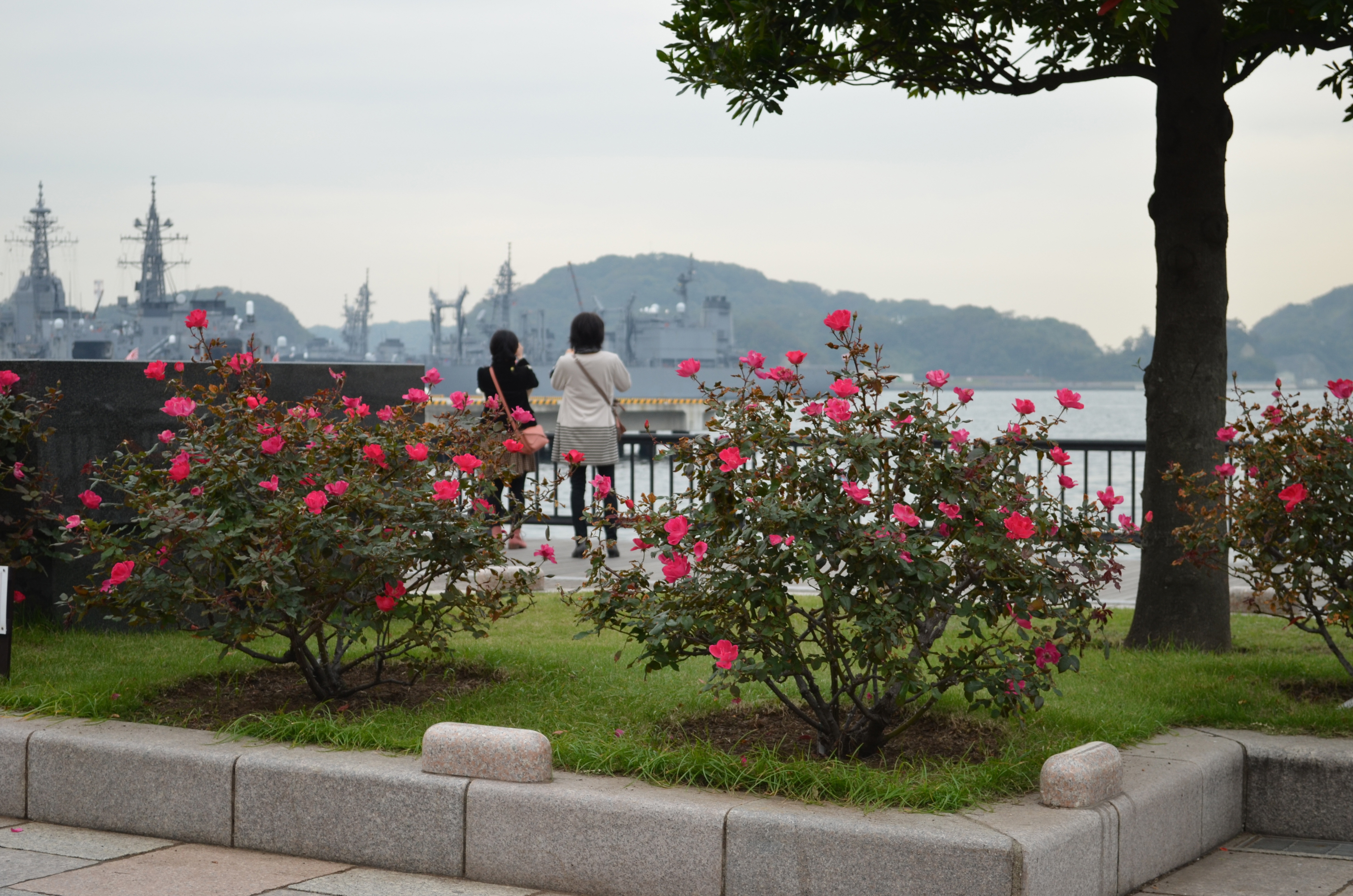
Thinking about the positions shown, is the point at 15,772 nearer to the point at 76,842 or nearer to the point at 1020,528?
the point at 76,842

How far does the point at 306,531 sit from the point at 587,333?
5.73 meters

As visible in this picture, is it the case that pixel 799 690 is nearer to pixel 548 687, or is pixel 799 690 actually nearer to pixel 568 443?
pixel 548 687

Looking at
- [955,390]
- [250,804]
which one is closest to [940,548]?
[955,390]

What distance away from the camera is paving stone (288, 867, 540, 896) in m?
3.53

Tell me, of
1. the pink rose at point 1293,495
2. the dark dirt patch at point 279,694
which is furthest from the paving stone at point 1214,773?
the dark dirt patch at point 279,694

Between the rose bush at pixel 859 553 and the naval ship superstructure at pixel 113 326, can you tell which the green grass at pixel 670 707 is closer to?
the rose bush at pixel 859 553

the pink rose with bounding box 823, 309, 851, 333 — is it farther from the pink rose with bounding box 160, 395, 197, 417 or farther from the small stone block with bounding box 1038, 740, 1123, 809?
the pink rose with bounding box 160, 395, 197, 417

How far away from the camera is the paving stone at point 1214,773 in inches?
159

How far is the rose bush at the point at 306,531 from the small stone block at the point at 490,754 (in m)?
0.77

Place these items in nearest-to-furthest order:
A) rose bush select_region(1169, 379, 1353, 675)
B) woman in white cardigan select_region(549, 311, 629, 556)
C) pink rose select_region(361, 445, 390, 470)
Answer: pink rose select_region(361, 445, 390, 470), rose bush select_region(1169, 379, 1353, 675), woman in white cardigan select_region(549, 311, 629, 556)

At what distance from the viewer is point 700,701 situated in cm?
462

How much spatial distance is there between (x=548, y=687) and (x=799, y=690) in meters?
1.37

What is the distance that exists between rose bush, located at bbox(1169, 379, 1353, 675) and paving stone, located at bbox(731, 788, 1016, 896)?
2010 mm

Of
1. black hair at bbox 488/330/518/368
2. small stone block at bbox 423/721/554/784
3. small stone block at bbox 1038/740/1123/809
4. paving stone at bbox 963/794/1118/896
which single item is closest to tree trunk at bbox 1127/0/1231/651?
small stone block at bbox 1038/740/1123/809
